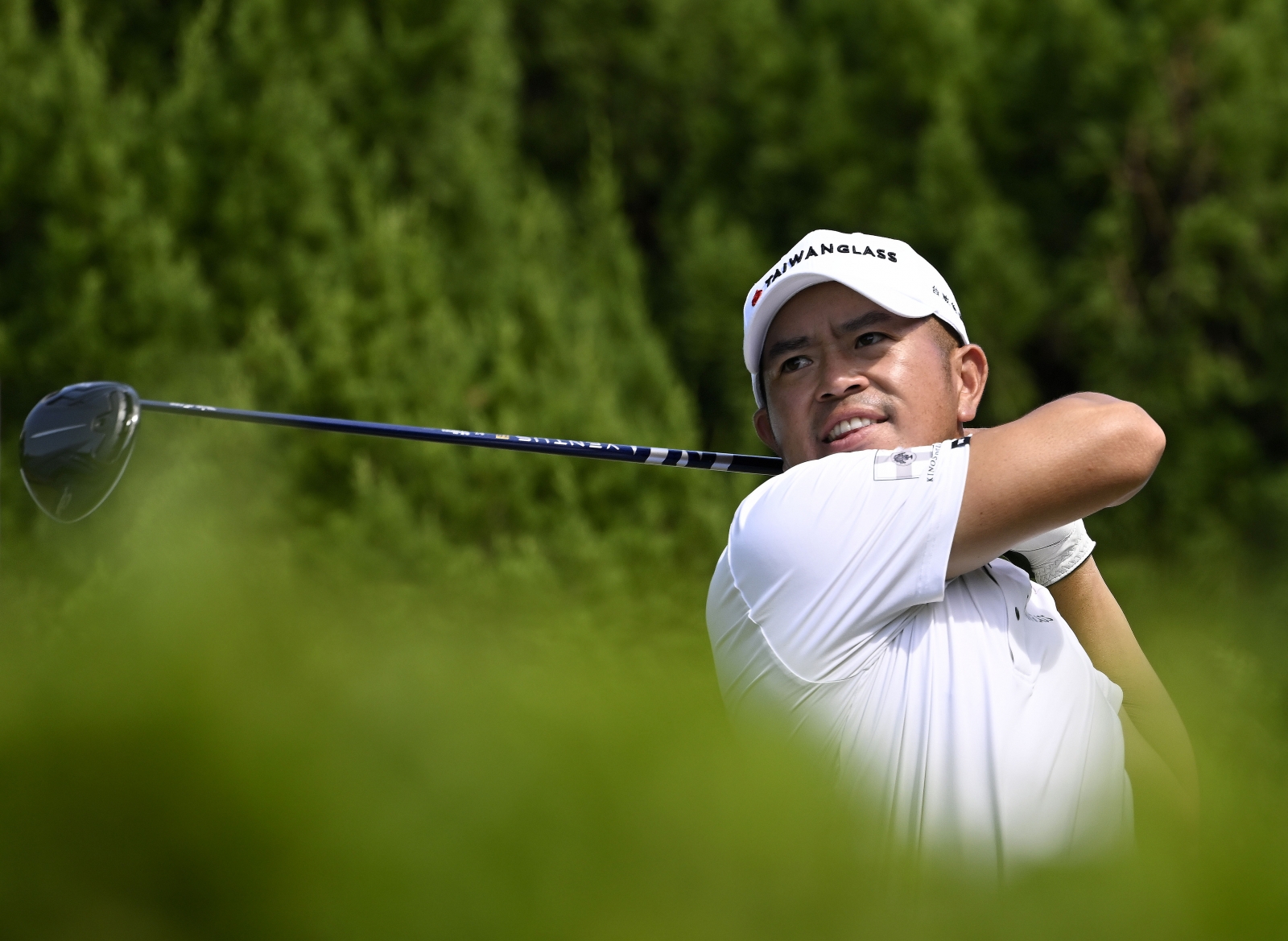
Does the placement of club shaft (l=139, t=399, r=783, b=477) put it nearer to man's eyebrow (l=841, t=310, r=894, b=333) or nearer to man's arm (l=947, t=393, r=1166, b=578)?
man's eyebrow (l=841, t=310, r=894, b=333)

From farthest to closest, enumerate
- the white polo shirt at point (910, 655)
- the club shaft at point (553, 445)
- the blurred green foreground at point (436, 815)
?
the club shaft at point (553, 445) < the white polo shirt at point (910, 655) < the blurred green foreground at point (436, 815)

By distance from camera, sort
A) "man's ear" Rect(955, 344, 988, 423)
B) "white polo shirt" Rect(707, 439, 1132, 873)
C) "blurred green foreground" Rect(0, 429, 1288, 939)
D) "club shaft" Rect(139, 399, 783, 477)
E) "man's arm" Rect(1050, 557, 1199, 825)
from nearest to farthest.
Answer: "blurred green foreground" Rect(0, 429, 1288, 939)
"white polo shirt" Rect(707, 439, 1132, 873)
"man's arm" Rect(1050, 557, 1199, 825)
"man's ear" Rect(955, 344, 988, 423)
"club shaft" Rect(139, 399, 783, 477)

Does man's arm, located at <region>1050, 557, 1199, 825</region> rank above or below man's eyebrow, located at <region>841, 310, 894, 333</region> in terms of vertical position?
below

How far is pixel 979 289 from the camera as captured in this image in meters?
7.42

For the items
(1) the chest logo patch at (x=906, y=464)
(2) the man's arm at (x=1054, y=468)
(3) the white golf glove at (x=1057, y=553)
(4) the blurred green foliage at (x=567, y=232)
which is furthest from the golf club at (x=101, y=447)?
(4) the blurred green foliage at (x=567, y=232)

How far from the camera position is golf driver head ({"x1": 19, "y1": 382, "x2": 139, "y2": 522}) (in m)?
2.13

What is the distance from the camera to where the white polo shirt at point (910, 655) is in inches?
54.9

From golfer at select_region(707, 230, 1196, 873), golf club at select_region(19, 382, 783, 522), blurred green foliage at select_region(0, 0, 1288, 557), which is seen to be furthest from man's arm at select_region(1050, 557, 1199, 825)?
blurred green foliage at select_region(0, 0, 1288, 557)

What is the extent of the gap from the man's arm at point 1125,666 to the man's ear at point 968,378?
0.26 m

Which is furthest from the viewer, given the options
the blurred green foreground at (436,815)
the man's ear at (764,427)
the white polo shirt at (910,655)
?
the man's ear at (764,427)

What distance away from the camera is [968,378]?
1.92 meters

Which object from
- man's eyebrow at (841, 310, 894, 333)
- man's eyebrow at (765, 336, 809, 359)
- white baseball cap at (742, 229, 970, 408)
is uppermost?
white baseball cap at (742, 229, 970, 408)

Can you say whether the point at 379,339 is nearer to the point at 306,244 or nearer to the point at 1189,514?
the point at 306,244

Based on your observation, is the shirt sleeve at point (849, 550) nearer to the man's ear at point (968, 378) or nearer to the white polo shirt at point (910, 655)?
the white polo shirt at point (910, 655)
